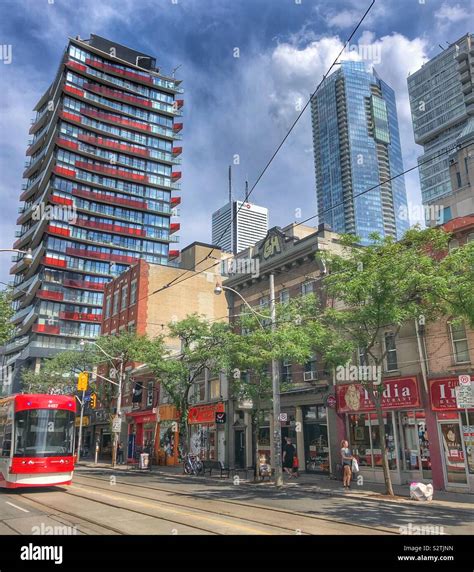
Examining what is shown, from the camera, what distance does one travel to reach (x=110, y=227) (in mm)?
89500

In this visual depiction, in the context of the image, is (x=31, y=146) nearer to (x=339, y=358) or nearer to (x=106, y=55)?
(x=106, y=55)

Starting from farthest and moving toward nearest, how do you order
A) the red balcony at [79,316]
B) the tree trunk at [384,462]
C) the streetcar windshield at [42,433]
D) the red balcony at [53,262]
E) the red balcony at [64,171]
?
the red balcony at [64,171]
the red balcony at [53,262]
the red balcony at [79,316]
the tree trunk at [384,462]
the streetcar windshield at [42,433]

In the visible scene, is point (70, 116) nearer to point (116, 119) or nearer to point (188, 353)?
point (116, 119)

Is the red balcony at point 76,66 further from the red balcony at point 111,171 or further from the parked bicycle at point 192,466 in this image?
the parked bicycle at point 192,466

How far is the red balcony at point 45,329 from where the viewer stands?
77.1 metres

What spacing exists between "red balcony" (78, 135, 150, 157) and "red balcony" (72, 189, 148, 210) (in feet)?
34.0

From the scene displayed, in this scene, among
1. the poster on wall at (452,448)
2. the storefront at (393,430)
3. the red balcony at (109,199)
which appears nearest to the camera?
the poster on wall at (452,448)

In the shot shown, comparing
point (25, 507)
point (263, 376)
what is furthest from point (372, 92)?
point (25, 507)

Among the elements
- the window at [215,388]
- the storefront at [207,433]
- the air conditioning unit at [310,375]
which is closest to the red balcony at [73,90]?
the window at [215,388]

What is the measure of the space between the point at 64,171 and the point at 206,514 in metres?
83.7

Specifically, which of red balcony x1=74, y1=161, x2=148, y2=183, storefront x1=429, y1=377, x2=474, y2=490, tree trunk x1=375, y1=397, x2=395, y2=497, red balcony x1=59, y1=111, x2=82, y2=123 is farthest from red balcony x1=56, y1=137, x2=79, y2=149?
tree trunk x1=375, y1=397, x2=395, y2=497

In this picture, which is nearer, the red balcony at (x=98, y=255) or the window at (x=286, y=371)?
the window at (x=286, y=371)

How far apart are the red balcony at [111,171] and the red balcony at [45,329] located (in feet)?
99.7
